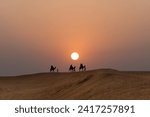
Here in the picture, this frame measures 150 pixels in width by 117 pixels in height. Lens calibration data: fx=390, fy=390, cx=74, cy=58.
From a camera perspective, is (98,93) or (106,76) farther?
(106,76)

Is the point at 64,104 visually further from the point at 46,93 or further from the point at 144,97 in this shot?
the point at 46,93

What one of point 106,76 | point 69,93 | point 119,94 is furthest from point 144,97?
point 106,76

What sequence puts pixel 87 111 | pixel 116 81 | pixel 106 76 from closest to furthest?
pixel 87 111 < pixel 116 81 < pixel 106 76

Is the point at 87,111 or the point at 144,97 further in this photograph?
the point at 144,97

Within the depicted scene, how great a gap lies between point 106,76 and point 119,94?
558cm

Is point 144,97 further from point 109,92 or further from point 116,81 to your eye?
point 116,81

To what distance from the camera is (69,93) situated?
57.7ft

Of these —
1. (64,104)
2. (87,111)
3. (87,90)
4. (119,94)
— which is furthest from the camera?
(87,90)

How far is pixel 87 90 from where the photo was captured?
1664cm

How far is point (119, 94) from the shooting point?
14594mm

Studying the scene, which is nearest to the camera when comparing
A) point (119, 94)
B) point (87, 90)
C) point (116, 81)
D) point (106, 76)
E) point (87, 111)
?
point (87, 111)

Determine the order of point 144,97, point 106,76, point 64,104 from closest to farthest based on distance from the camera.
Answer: point 64,104 → point 144,97 → point 106,76

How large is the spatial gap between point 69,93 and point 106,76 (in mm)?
3242

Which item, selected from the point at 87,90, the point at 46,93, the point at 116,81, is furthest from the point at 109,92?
the point at 46,93
